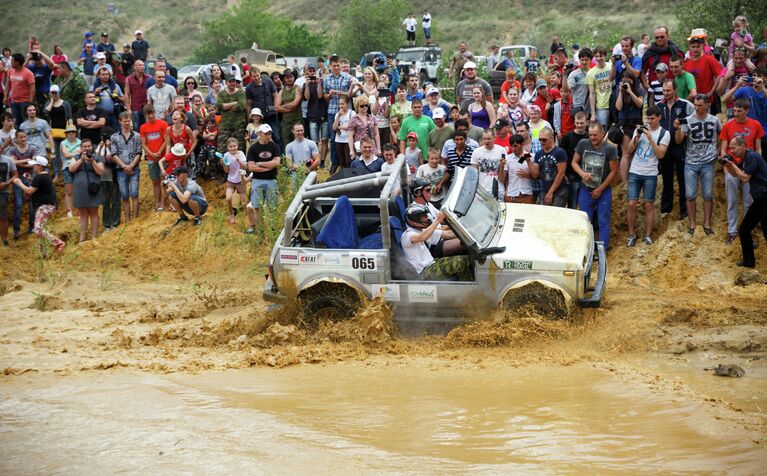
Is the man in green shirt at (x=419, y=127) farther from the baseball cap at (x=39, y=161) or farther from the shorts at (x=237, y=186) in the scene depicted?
the baseball cap at (x=39, y=161)

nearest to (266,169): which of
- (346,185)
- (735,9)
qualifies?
(346,185)

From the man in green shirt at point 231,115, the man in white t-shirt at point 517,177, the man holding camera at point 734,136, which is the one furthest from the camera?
the man in green shirt at point 231,115

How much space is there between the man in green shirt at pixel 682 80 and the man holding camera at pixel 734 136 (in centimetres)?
112

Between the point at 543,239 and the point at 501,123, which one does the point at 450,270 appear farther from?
the point at 501,123

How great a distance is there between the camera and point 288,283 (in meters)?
10.0

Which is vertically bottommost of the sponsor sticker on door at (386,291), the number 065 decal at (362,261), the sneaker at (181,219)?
the sponsor sticker on door at (386,291)

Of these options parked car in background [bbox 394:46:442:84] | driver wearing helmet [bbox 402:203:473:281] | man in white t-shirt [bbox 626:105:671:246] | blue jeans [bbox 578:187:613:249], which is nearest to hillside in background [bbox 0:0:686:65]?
parked car in background [bbox 394:46:442:84]

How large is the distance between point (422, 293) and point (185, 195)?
22.1 feet

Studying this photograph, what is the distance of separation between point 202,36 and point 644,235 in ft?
143

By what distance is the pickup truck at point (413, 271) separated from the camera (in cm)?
946

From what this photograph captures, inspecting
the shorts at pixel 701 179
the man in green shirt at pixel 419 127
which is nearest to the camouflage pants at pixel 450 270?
the shorts at pixel 701 179

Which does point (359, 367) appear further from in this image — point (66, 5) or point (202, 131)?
point (66, 5)

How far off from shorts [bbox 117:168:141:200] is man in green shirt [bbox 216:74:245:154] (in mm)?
1649

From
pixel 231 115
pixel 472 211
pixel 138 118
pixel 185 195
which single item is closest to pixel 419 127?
pixel 185 195
